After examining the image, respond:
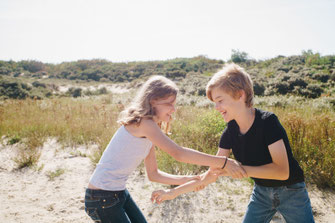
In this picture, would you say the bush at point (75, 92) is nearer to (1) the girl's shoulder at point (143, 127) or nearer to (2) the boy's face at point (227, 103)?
(1) the girl's shoulder at point (143, 127)

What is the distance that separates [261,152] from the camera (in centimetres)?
185

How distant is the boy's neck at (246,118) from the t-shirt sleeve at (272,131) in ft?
0.63

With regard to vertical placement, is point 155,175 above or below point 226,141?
below

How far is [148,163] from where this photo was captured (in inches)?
85.0

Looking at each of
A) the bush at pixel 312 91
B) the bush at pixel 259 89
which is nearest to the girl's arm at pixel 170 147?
the bush at pixel 312 91

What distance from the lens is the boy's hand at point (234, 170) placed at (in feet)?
6.05

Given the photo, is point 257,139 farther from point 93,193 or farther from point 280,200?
point 93,193

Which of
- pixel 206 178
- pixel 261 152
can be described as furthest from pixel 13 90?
pixel 261 152

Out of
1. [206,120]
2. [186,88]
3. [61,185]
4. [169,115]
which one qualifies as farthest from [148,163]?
[186,88]

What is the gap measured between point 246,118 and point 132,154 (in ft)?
3.44

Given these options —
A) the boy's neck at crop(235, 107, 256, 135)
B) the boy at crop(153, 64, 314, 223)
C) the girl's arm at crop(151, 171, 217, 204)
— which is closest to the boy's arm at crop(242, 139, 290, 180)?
the boy at crop(153, 64, 314, 223)

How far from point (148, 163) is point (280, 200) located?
1193mm

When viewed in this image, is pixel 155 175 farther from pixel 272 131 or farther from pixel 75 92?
pixel 75 92

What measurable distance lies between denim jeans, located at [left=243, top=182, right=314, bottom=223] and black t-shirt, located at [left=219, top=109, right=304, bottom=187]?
0.06 meters
